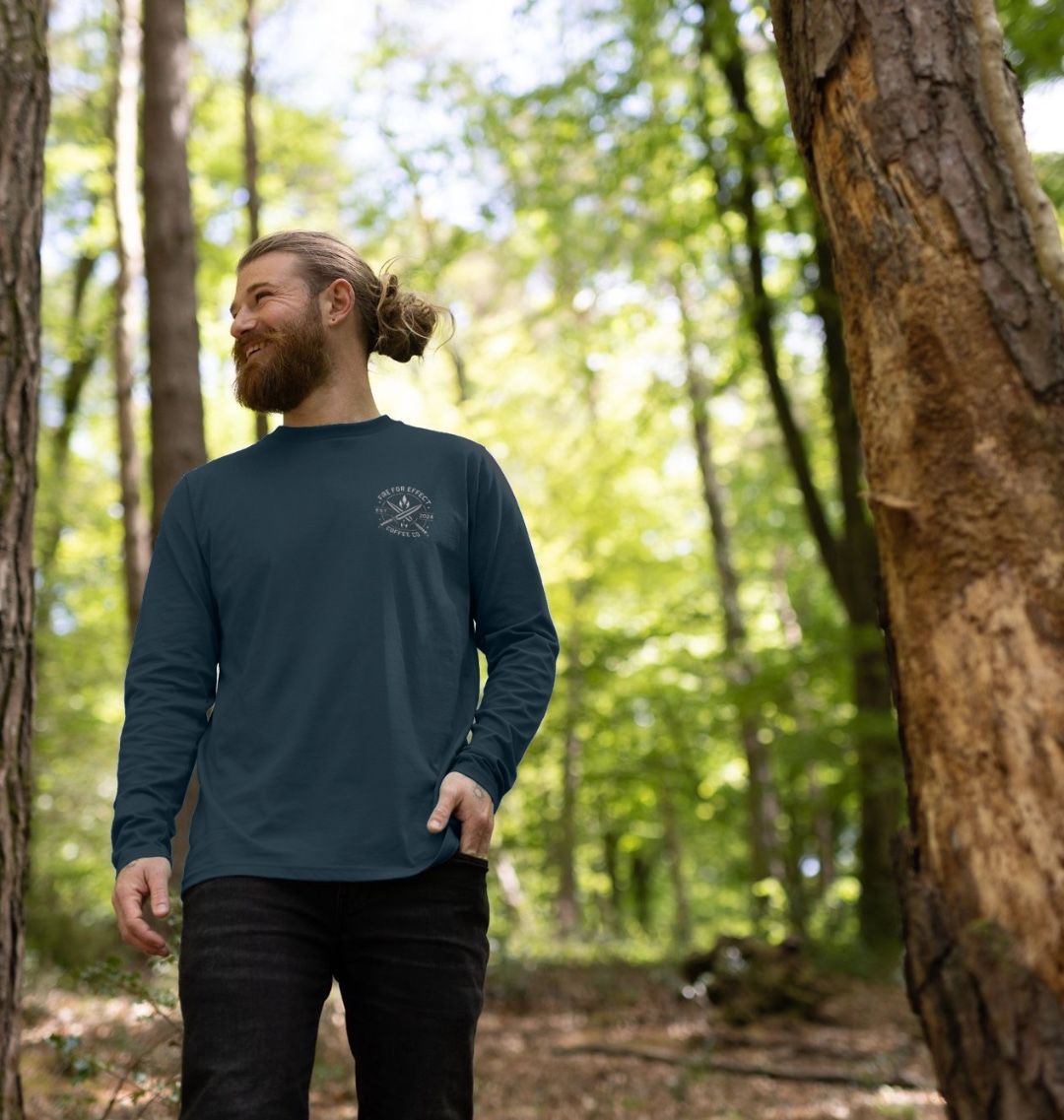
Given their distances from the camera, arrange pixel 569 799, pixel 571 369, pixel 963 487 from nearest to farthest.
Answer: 1. pixel 963 487
2. pixel 571 369
3. pixel 569 799

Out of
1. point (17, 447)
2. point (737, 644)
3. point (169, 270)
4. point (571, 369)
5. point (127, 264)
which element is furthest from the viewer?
point (571, 369)

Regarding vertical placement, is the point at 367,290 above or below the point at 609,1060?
above

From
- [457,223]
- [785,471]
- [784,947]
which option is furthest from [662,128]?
[784,947]

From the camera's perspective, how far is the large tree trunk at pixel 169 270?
7.35m

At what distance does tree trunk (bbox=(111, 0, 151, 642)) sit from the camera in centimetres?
1072

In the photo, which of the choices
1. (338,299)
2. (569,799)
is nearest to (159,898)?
(338,299)

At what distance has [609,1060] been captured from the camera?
7.09 m

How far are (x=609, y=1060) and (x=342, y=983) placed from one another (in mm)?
5348

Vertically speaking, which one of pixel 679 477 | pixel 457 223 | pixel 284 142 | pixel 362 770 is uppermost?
pixel 284 142

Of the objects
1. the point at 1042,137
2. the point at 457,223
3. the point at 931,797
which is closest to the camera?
the point at 931,797

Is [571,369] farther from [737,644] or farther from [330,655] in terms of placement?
[330,655]

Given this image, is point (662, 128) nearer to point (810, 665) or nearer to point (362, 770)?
point (810, 665)

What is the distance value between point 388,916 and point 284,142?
1451 cm

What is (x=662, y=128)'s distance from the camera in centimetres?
1198
